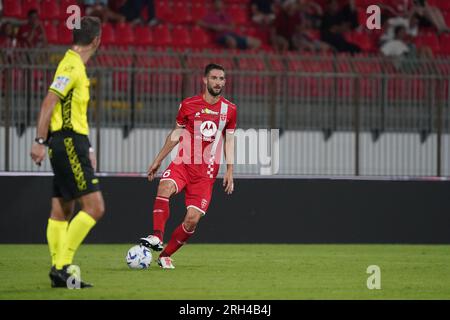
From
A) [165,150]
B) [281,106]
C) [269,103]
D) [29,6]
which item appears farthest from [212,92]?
[29,6]

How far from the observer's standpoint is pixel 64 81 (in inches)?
367

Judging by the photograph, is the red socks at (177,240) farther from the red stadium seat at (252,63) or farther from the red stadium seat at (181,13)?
the red stadium seat at (181,13)

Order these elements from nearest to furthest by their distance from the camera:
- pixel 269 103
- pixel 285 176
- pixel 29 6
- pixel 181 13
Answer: pixel 285 176 < pixel 269 103 < pixel 29 6 < pixel 181 13

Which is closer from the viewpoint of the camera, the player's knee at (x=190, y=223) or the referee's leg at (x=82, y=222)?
the referee's leg at (x=82, y=222)

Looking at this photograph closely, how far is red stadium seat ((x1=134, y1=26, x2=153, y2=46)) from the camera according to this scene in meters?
20.7

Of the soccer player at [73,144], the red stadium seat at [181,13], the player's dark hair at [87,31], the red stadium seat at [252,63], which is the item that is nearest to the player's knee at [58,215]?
the soccer player at [73,144]

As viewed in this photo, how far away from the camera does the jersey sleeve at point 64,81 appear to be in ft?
30.5

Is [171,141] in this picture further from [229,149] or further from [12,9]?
[12,9]

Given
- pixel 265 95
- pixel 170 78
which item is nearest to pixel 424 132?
pixel 265 95

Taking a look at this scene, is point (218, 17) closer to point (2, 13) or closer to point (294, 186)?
point (2, 13)

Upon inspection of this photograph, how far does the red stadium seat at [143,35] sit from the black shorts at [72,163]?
448 inches

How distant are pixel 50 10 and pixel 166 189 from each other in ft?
31.2

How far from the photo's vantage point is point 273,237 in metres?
16.4

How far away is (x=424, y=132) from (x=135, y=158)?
4462 millimetres
